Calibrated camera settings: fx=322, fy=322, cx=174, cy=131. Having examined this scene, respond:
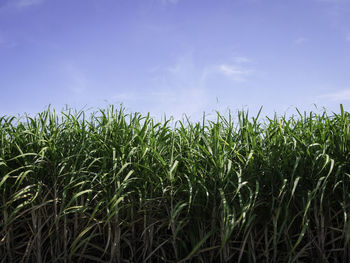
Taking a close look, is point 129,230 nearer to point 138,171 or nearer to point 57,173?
point 138,171

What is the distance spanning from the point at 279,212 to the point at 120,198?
1169 mm

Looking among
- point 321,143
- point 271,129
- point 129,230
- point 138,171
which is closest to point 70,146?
point 138,171

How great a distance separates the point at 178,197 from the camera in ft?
8.71

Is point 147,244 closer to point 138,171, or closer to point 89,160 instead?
point 138,171

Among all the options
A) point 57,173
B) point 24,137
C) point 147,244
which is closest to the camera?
point 147,244

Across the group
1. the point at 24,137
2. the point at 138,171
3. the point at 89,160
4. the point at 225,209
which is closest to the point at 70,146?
Result: the point at 89,160

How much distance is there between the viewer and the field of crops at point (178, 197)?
8.09ft

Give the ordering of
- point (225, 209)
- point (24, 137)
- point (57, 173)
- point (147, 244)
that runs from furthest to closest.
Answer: point (24, 137) < point (57, 173) < point (147, 244) < point (225, 209)

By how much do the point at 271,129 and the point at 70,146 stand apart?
5.94ft

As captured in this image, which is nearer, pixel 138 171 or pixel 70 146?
pixel 138 171

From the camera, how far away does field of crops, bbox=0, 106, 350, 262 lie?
8.09 ft

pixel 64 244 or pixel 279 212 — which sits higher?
pixel 279 212

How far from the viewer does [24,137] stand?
9.58 ft

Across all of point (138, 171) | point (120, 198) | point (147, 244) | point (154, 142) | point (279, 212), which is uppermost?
point (154, 142)
